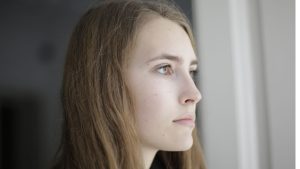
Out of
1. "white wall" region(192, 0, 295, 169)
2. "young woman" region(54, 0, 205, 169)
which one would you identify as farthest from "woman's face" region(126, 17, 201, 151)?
"white wall" region(192, 0, 295, 169)

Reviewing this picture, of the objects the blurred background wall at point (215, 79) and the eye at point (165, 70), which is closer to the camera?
the eye at point (165, 70)

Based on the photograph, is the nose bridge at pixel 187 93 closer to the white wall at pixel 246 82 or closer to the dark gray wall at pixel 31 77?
the white wall at pixel 246 82

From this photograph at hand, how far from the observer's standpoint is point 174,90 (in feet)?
2.76

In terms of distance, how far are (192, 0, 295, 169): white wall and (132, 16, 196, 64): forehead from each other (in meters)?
0.27

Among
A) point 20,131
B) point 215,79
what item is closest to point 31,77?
point 20,131

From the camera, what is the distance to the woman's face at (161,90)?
825mm

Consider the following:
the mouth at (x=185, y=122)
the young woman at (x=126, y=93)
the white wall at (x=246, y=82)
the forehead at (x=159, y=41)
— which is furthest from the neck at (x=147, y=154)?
the white wall at (x=246, y=82)

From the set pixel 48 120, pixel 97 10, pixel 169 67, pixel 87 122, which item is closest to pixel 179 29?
pixel 169 67

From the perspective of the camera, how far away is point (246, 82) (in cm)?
111

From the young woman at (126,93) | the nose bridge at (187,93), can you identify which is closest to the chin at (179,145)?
the young woman at (126,93)

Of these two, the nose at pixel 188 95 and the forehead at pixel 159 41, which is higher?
the forehead at pixel 159 41

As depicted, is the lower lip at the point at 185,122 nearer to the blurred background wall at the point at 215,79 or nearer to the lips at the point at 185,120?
the lips at the point at 185,120

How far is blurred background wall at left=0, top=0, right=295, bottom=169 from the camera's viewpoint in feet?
3.14

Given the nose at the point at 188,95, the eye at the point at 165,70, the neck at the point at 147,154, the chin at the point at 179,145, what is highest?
the eye at the point at 165,70
